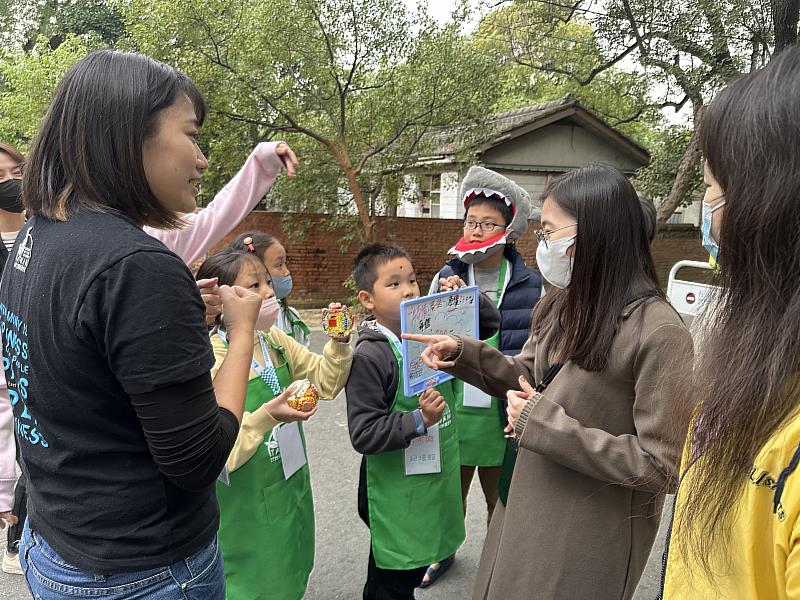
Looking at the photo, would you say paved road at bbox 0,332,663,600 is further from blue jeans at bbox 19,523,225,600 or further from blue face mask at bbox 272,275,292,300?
blue jeans at bbox 19,523,225,600

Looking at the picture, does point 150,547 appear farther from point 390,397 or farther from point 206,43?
point 206,43

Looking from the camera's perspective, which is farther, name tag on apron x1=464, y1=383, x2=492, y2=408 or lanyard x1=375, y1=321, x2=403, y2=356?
name tag on apron x1=464, y1=383, x2=492, y2=408

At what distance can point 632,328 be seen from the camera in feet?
5.22

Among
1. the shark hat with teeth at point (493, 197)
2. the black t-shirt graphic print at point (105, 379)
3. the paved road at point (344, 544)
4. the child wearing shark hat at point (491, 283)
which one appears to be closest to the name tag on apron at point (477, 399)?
the child wearing shark hat at point (491, 283)

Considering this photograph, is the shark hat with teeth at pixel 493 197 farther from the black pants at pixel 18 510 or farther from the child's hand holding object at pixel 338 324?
the black pants at pixel 18 510

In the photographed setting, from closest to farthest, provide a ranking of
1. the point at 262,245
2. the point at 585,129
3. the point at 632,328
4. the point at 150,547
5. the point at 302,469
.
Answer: the point at 150,547, the point at 632,328, the point at 302,469, the point at 262,245, the point at 585,129

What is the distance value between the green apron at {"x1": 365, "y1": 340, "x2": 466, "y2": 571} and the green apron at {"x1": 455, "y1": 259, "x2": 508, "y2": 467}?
521 mm

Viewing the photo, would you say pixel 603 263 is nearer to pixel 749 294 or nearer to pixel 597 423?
pixel 597 423

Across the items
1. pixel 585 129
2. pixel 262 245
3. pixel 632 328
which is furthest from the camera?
pixel 585 129

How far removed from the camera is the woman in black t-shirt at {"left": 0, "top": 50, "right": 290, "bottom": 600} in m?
1.05

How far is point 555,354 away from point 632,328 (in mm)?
312

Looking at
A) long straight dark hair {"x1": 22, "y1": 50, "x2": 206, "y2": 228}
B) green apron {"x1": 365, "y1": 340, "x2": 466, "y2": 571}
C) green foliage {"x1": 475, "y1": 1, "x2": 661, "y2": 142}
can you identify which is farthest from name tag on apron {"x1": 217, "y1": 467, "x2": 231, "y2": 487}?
green foliage {"x1": 475, "y1": 1, "x2": 661, "y2": 142}

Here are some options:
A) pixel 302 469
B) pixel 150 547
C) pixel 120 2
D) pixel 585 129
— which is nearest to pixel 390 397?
pixel 302 469

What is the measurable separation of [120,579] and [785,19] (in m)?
10.5
